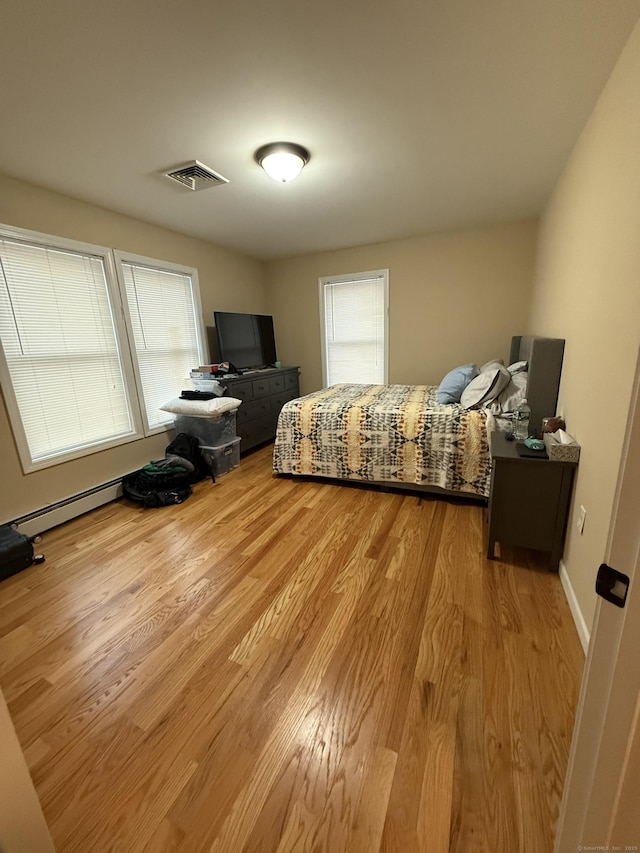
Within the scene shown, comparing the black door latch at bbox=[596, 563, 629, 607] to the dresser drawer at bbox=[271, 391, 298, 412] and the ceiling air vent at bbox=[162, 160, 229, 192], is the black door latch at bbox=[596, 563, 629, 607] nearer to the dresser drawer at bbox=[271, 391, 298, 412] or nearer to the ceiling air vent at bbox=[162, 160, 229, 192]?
the ceiling air vent at bbox=[162, 160, 229, 192]

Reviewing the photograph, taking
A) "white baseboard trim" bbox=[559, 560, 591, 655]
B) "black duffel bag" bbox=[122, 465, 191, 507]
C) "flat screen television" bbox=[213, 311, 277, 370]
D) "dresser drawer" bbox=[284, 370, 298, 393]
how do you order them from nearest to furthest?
"white baseboard trim" bbox=[559, 560, 591, 655] < "black duffel bag" bbox=[122, 465, 191, 507] < "flat screen television" bbox=[213, 311, 277, 370] < "dresser drawer" bbox=[284, 370, 298, 393]

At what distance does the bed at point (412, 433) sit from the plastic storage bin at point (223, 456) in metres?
0.56

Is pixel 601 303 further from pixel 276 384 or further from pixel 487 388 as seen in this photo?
Result: pixel 276 384

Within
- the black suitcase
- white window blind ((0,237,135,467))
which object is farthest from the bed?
the black suitcase

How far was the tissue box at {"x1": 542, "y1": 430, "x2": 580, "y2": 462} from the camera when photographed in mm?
1738

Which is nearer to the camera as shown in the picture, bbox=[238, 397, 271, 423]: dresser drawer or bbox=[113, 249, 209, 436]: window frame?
bbox=[113, 249, 209, 436]: window frame

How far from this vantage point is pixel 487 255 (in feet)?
12.8

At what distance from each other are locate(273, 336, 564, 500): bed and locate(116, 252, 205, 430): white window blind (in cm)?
138

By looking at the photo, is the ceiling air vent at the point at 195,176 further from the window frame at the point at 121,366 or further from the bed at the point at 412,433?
the bed at the point at 412,433

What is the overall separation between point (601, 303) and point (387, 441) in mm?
1678

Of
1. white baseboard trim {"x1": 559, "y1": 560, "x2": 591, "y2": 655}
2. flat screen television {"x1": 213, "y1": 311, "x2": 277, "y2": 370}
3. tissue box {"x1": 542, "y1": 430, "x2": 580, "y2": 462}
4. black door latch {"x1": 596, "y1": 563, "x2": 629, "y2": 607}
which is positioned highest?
flat screen television {"x1": 213, "y1": 311, "x2": 277, "y2": 370}

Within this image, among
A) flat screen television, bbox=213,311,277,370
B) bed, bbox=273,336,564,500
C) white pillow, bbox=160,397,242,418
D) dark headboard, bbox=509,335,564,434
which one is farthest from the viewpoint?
flat screen television, bbox=213,311,277,370

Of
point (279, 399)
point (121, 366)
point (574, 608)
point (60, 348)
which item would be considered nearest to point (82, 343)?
point (60, 348)

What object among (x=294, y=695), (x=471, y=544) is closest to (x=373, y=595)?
(x=294, y=695)
